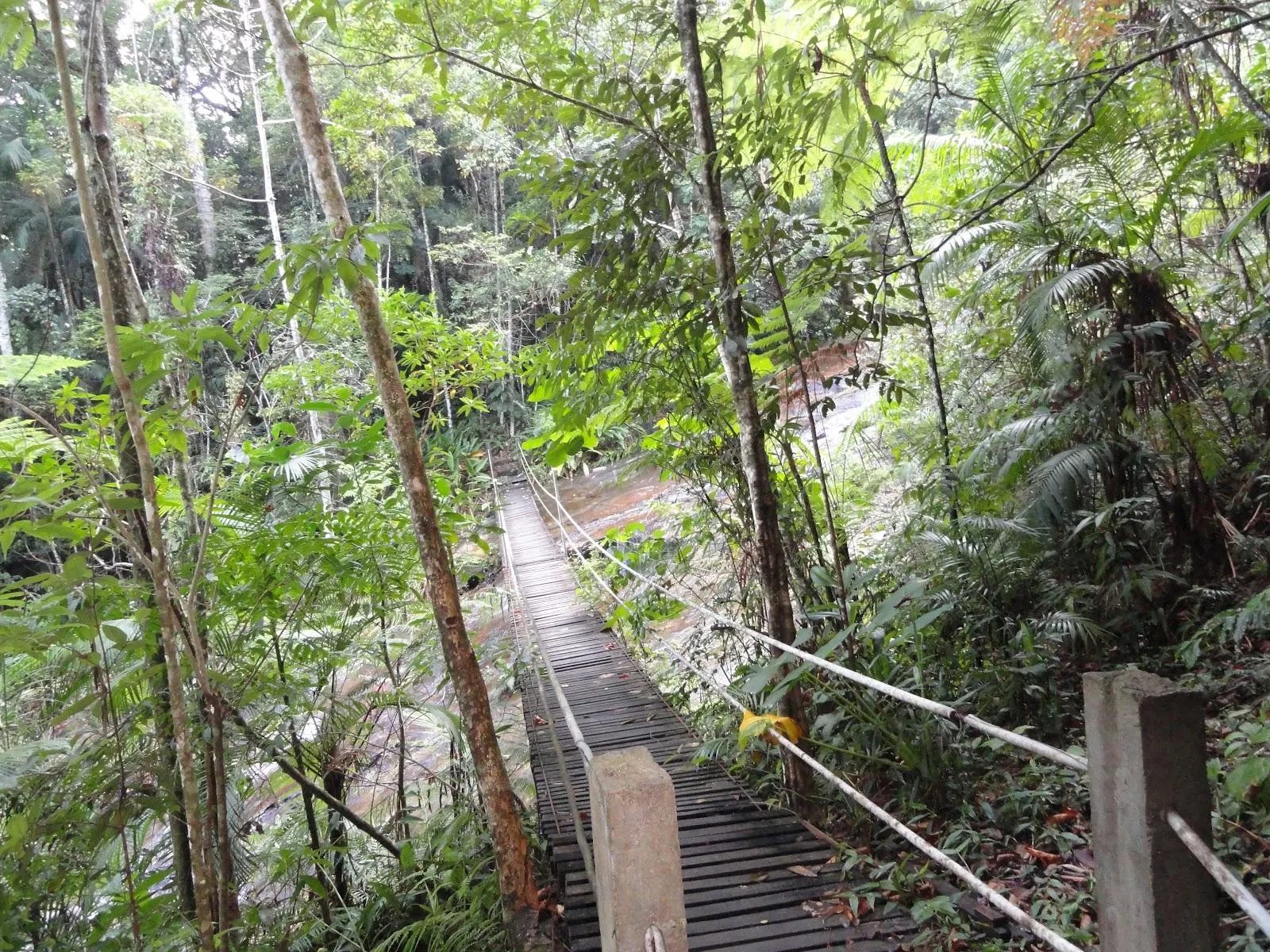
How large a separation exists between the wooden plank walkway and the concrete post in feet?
4.16

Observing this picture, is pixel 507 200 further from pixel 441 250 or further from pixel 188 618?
pixel 188 618

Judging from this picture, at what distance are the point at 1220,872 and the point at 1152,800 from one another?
0.10m

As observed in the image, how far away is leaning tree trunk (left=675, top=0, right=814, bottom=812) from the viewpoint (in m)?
3.00

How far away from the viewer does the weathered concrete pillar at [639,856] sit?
144 centimetres

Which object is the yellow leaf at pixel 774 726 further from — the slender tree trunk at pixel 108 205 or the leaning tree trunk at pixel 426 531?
the slender tree trunk at pixel 108 205

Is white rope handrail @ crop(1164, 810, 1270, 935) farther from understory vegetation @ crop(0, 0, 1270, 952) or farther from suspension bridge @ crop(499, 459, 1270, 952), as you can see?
understory vegetation @ crop(0, 0, 1270, 952)

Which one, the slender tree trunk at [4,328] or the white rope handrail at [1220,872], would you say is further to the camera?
the slender tree trunk at [4,328]

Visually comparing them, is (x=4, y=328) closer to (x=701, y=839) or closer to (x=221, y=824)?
(x=221, y=824)

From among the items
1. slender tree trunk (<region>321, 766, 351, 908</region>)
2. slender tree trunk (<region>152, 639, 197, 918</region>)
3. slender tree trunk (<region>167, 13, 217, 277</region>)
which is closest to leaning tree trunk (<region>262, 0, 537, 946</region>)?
slender tree trunk (<region>152, 639, 197, 918</region>)

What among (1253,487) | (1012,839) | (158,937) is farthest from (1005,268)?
(158,937)

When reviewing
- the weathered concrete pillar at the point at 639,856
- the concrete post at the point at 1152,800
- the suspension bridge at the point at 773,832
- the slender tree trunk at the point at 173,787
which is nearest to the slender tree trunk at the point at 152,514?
the slender tree trunk at the point at 173,787

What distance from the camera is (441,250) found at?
16266 mm

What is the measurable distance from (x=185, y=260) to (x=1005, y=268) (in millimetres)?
16041

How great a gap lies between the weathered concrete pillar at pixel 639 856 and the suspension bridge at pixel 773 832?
0.09 ft
